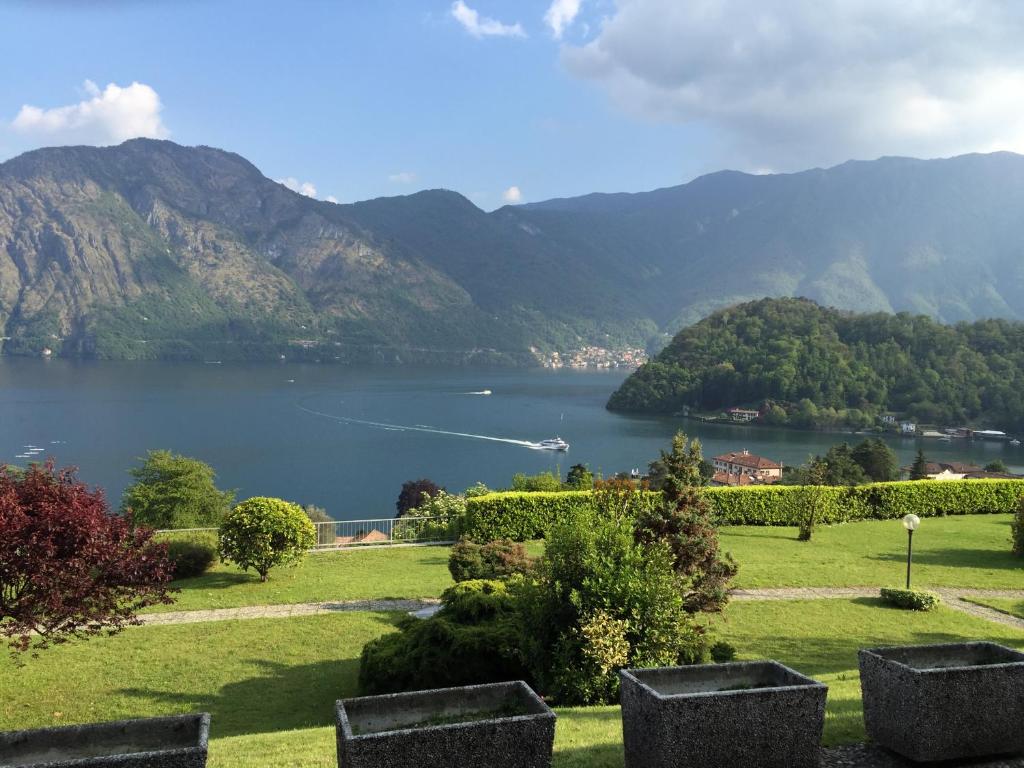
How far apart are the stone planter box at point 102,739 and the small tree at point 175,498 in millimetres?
26897

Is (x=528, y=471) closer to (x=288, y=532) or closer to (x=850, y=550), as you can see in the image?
(x=850, y=550)

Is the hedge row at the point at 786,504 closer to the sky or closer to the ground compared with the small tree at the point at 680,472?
closer to the ground

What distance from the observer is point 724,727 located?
14.0 feet

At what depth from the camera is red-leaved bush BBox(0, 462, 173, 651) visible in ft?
24.0

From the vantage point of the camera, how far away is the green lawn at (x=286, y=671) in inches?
246

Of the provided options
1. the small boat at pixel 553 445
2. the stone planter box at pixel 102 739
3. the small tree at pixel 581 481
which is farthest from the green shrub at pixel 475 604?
the small boat at pixel 553 445

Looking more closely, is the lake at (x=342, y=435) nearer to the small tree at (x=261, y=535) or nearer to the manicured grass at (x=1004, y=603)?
the small tree at (x=261, y=535)

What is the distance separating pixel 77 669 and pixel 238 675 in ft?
7.22

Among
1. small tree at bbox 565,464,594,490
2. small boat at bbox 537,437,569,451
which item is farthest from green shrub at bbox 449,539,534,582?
small boat at bbox 537,437,569,451

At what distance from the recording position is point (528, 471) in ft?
249

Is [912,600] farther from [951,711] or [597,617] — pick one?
[951,711]

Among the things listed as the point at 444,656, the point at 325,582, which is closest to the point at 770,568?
the point at 325,582

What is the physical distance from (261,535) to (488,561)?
549 centimetres

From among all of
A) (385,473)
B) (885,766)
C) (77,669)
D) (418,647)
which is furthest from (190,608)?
(385,473)
